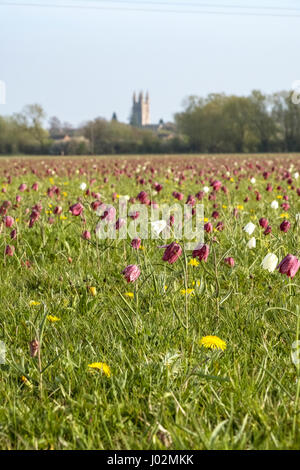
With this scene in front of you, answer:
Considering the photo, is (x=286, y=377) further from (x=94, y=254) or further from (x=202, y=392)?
(x=94, y=254)

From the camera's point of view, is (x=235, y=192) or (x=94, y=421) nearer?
(x=94, y=421)

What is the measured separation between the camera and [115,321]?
255cm

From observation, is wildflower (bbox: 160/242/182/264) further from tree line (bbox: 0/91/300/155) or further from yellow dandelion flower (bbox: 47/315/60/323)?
tree line (bbox: 0/91/300/155)

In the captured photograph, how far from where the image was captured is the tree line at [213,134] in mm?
54438

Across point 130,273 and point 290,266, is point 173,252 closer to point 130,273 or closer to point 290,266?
point 130,273

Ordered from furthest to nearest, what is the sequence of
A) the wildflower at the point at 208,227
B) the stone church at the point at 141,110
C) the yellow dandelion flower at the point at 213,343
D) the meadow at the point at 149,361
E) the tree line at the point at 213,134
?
the stone church at the point at 141,110 < the tree line at the point at 213,134 < the wildflower at the point at 208,227 < the yellow dandelion flower at the point at 213,343 < the meadow at the point at 149,361

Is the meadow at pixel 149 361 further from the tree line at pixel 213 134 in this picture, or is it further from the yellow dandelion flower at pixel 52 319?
the tree line at pixel 213 134

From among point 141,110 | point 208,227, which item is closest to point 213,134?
point 208,227

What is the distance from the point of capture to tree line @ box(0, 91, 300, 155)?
54.4m

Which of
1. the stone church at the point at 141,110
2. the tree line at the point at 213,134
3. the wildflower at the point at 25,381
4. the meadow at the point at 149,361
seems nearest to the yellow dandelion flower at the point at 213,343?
the meadow at the point at 149,361

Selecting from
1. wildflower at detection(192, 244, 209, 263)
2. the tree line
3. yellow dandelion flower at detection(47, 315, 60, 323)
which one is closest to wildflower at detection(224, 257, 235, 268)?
wildflower at detection(192, 244, 209, 263)

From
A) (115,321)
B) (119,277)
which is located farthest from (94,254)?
(115,321)

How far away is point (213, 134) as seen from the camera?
56219 millimetres
